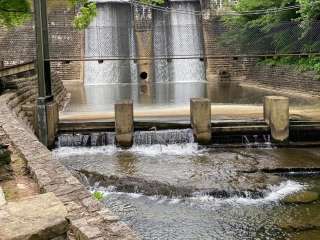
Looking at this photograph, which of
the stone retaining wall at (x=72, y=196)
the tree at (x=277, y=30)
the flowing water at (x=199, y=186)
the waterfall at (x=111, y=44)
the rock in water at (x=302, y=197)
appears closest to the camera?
the stone retaining wall at (x=72, y=196)

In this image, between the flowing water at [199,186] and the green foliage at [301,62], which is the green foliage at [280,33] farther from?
the flowing water at [199,186]

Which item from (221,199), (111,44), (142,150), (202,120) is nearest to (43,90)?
(142,150)

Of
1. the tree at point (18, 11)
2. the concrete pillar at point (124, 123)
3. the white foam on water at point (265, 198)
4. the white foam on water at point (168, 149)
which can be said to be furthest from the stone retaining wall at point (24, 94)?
the white foam on water at point (265, 198)

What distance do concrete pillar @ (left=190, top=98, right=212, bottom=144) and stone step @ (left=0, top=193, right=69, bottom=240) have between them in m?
9.17

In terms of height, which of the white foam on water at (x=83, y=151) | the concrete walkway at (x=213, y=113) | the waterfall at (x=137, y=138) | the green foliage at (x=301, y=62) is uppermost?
the green foliage at (x=301, y=62)

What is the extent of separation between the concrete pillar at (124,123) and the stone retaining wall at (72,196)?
428cm

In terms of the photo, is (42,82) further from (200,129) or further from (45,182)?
(45,182)

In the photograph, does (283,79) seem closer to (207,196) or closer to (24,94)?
(24,94)

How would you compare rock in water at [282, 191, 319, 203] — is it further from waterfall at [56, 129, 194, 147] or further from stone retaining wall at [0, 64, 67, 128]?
stone retaining wall at [0, 64, 67, 128]

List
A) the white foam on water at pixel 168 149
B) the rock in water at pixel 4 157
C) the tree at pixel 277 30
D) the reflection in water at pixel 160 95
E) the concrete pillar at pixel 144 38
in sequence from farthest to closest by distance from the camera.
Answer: the concrete pillar at pixel 144 38 < the reflection in water at pixel 160 95 < the tree at pixel 277 30 < the white foam on water at pixel 168 149 < the rock in water at pixel 4 157

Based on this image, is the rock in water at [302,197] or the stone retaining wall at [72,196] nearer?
the stone retaining wall at [72,196]

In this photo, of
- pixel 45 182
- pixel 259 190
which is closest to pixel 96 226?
pixel 45 182

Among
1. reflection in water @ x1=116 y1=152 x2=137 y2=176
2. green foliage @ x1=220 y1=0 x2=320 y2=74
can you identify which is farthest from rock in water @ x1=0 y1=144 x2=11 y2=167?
green foliage @ x1=220 y1=0 x2=320 y2=74

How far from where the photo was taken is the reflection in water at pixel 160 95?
1838 centimetres
